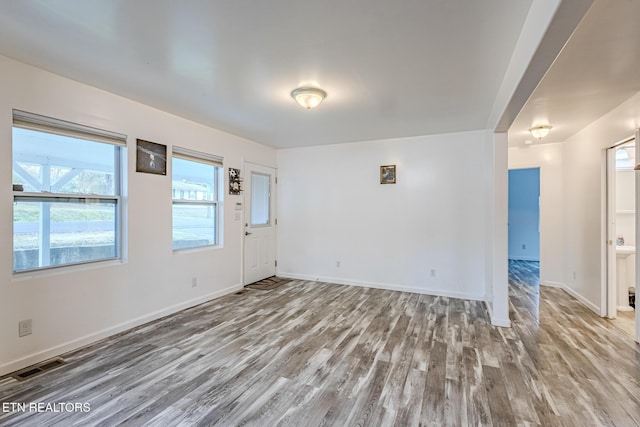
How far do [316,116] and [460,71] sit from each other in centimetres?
175

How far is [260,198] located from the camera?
5.39m

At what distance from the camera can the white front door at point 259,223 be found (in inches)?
197

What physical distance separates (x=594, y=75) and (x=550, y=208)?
3.12 meters

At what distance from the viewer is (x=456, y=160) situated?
14.6 feet

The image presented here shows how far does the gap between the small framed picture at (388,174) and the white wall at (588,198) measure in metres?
2.52

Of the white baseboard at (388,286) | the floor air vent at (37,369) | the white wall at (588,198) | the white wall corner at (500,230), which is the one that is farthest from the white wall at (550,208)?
the floor air vent at (37,369)

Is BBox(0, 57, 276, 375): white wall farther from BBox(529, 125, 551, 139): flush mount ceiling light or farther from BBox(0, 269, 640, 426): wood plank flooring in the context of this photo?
BBox(529, 125, 551, 139): flush mount ceiling light

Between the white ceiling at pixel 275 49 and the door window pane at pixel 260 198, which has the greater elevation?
the white ceiling at pixel 275 49

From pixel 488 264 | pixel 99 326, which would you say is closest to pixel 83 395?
pixel 99 326

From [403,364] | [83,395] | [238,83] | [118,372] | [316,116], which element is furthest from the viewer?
[316,116]

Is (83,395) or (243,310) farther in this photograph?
(243,310)

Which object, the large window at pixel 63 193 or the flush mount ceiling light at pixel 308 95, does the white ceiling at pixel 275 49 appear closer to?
the flush mount ceiling light at pixel 308 95

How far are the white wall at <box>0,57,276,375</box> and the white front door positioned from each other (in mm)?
503

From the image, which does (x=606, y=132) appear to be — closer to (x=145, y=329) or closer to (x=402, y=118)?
(x=402, y=118)
